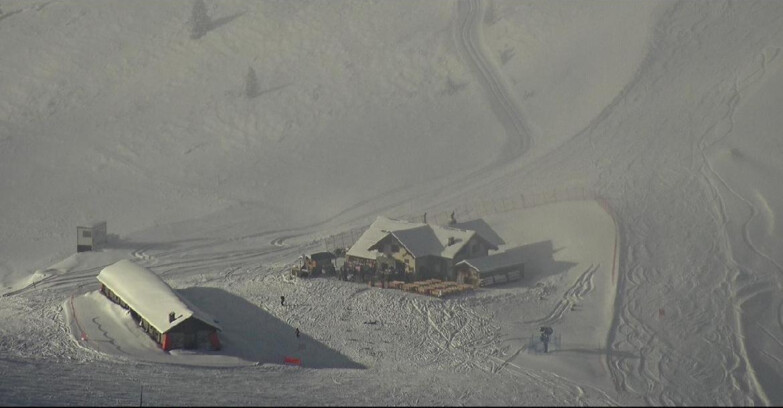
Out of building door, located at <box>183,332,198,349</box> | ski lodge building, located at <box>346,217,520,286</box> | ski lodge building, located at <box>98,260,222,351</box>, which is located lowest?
building door, located at <box>183,332,198,349</box>

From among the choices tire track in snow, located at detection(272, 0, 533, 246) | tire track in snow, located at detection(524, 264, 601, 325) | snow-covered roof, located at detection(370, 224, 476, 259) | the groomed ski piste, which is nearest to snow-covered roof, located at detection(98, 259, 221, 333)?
the groomed ski piste

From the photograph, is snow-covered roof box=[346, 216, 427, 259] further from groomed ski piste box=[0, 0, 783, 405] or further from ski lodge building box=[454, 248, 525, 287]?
ski lodge building box=[454, 248, 525, 287]

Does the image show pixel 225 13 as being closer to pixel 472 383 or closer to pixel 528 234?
pixel 528 234

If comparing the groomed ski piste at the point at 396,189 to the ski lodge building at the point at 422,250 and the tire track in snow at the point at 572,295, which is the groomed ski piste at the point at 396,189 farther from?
the ski lodge building at the point at 422,250

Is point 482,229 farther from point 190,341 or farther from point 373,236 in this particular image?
point 190,341

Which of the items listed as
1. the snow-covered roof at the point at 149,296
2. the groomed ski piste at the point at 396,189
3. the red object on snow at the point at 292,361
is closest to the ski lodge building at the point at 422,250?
the groomed ski piste at the point at 396,189

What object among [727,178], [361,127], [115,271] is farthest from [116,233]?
[727,178]

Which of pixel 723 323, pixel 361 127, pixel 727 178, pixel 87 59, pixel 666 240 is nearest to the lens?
pixel 723 323
